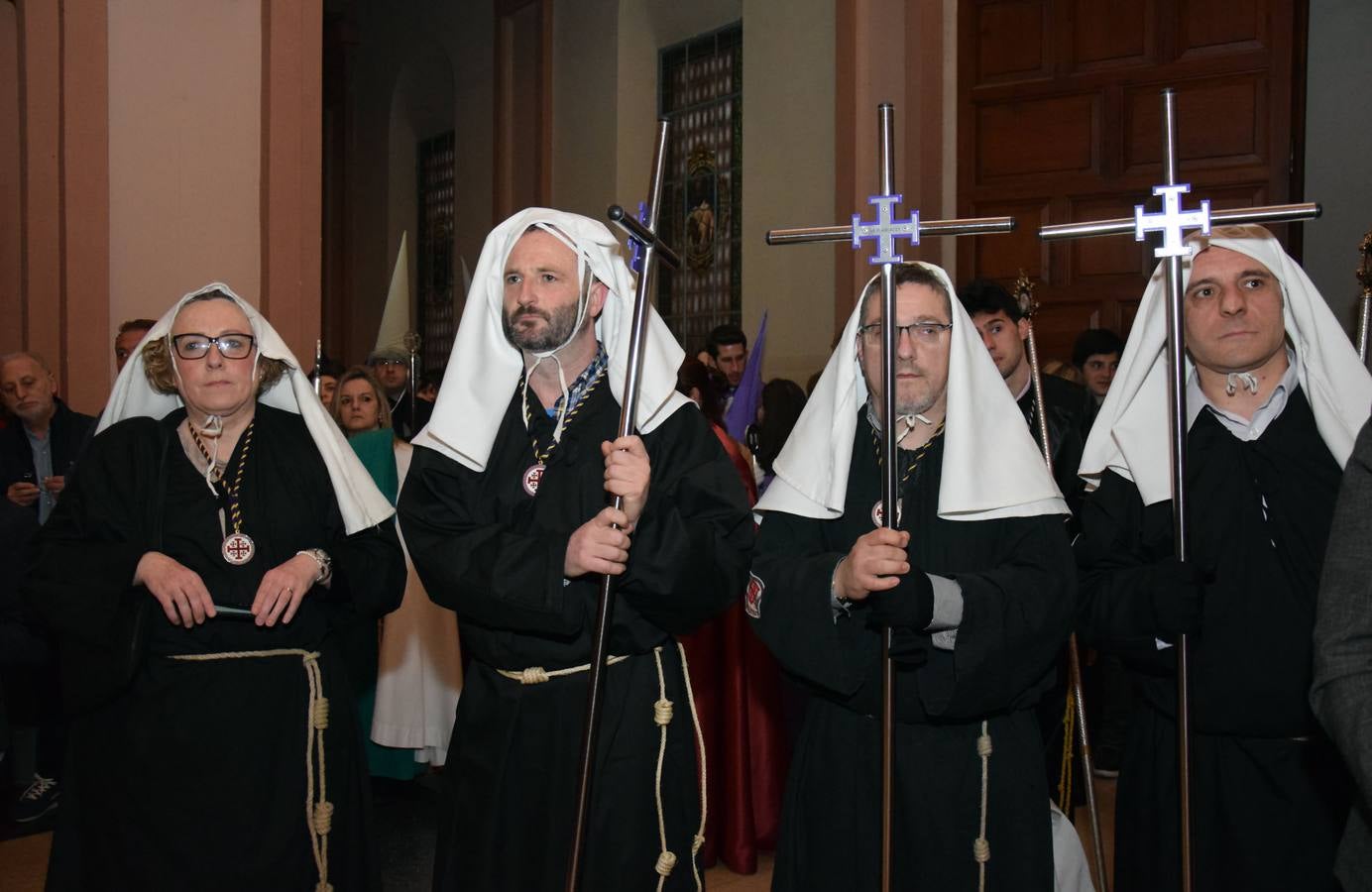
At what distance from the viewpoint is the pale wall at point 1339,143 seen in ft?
28.1

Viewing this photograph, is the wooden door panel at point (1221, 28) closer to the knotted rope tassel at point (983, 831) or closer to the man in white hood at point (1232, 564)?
the man in white hood at point (1232, 564)

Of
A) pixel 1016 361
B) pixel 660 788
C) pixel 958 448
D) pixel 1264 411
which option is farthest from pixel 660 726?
pixel 1016 361

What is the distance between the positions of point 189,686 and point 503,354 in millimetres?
1162

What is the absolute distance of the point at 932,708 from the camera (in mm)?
2576

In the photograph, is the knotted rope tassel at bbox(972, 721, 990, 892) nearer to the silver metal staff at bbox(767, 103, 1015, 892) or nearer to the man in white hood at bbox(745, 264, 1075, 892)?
the man in white hood at bbox(745, 264, 1075, 892)

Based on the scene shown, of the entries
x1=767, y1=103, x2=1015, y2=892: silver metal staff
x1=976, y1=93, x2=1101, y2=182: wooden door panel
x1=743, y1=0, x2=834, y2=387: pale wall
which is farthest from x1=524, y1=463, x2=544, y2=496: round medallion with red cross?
x1=743, y1=0, x2=834, y2=387: pale wall

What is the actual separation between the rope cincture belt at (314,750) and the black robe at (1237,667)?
76.0 inches

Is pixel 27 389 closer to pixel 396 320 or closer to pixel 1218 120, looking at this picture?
pixel 396 320

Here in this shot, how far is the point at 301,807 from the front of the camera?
3043 mm

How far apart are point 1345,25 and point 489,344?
27.3 feet

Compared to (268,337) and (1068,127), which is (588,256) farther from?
(1068,127)

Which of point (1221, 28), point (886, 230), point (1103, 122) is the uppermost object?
point (1221, 28)

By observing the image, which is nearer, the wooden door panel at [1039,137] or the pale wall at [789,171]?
the wooden door panel at [1039,137]

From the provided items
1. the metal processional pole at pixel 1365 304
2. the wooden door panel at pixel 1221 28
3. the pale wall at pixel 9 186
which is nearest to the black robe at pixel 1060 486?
the metal processional pole at pixel 1365 304
